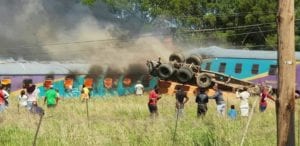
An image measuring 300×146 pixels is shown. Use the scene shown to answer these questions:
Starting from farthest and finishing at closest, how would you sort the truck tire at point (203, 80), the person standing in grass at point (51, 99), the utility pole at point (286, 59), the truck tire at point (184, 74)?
the truck tire at point (184, 74) < the truck tire at point (203, 80) < the person standing in grass at point (51, 99) < the utility pole at point (286, 59)

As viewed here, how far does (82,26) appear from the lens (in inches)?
1277

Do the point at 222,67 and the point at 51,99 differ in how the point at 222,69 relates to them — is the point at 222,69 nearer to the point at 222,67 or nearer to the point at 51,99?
the point at 222,67

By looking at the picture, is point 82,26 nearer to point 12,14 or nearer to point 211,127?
point 12,14

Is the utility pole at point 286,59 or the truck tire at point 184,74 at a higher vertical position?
the truck tire at point 184,74

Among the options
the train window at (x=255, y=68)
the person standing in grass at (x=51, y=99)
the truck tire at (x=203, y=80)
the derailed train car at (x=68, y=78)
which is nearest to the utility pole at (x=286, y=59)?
the person standing in grass at (x=51, y=99)

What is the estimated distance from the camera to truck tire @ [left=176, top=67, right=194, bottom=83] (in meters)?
29.3

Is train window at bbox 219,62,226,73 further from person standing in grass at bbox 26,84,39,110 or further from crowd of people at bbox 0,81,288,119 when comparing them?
person standing in grass at bbox 26,84,39,110

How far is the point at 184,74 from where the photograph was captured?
29469 millimetres

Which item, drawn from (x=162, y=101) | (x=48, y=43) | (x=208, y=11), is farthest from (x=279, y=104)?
(x=208, y=11)

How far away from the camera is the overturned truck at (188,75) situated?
1158 inches

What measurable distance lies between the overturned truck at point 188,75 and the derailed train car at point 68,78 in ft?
17.7

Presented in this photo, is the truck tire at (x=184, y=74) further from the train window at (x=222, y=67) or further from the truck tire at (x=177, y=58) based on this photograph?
the train window at (x=222, y=67)

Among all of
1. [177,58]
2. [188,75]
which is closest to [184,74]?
[188,75]

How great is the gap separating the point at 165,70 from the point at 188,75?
1.17 metres
